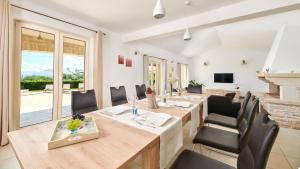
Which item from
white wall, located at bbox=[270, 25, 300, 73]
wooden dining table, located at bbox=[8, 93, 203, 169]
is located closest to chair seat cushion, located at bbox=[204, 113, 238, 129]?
wooden dining table, located at bbox=[8, 93, 203, 169]

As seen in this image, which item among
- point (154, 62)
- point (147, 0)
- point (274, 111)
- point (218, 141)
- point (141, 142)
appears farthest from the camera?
point (154, 62)

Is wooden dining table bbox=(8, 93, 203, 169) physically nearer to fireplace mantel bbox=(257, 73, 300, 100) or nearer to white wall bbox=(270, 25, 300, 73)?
fireplace mantel bbox=(257, 73, 300, 100)

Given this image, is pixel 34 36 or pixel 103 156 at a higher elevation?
pixel 34 36

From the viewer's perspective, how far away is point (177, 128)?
1273 mm

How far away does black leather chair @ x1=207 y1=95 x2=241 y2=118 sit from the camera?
9.20 ft

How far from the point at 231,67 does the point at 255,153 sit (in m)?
8.20

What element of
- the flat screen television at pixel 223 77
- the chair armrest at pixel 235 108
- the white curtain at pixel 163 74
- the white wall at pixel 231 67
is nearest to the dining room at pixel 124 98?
the chair armrest at pixel 235 108

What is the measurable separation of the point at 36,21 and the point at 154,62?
13.7 feet

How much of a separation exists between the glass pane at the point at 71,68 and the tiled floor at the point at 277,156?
1.22 m

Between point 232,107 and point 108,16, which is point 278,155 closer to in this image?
point 232,107

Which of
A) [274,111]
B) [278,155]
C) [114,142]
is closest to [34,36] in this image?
[114,142]

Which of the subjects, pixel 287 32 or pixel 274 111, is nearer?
pixel 274 111

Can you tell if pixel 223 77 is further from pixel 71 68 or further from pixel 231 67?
pixel 71 68

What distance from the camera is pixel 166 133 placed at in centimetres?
107
